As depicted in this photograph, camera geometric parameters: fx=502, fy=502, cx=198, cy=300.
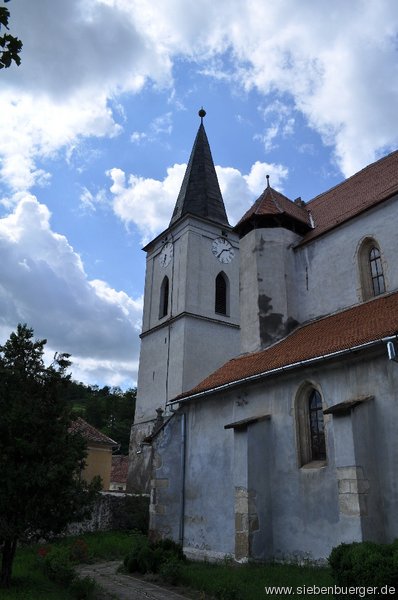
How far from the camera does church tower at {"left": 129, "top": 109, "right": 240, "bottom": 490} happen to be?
25828 millimetres

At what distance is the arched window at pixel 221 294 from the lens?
28419mm

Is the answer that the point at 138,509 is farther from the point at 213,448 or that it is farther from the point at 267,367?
the point at 267,367

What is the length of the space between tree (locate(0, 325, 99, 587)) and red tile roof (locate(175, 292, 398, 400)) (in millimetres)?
5322

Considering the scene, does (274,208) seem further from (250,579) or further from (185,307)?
(250,579)

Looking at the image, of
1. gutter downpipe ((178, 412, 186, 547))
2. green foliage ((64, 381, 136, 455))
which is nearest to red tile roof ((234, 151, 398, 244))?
gutter downpipe ((178, 412, 186, 547))

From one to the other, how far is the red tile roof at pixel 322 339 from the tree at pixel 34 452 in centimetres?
532

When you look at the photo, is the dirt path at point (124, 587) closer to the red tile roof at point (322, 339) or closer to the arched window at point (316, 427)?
the arched window at point (316, 427)

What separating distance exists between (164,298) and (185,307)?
3110 mm

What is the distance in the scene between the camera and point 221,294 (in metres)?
29.2

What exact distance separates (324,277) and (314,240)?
1.57m

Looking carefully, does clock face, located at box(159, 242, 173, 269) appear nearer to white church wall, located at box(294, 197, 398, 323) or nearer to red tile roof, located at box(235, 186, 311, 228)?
red tile roof, located at box(235, 186, 311, 228)

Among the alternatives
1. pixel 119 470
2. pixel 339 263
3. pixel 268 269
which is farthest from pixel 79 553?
pixel 119 470

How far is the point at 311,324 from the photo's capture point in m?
16.4

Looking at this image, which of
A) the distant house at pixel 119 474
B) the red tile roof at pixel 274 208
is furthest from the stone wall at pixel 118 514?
the distant house at pixel 119 474
